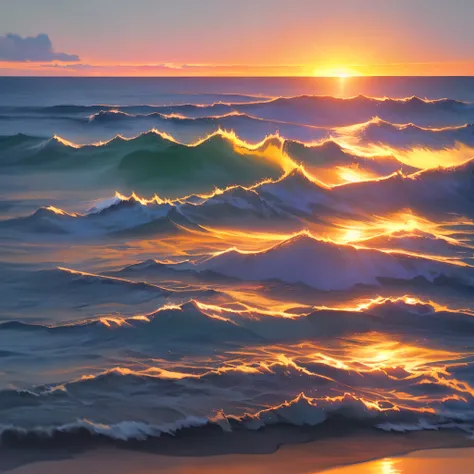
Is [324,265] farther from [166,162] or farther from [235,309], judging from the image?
[166,162]

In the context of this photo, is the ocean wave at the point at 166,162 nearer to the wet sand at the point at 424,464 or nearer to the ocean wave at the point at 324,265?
the ocean wave at the point at 324,265

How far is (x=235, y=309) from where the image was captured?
850 centimetres

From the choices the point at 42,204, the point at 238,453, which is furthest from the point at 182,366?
the point at 42,204

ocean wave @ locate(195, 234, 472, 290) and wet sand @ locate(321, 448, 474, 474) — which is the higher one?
ocean wave @ locate(195, 234, 472, 290)

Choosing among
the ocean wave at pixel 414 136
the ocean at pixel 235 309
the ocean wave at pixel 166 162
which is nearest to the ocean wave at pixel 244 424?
the ocean at pixel 235 309

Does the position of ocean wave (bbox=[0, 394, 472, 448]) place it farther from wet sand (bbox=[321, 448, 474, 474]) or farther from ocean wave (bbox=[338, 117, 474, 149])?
ocean wave (bbox=[338, 117, 474, 149])

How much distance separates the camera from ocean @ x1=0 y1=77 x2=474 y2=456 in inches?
237

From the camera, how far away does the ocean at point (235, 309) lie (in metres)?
6.03

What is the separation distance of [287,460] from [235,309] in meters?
3.20

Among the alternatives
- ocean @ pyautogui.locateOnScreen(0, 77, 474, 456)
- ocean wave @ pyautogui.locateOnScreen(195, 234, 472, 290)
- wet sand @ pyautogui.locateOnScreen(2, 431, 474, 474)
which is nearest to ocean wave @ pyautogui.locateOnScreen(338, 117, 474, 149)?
ocean @ pyautogui.locateOnScreen(0, 77, 474, 456)

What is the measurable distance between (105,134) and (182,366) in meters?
27.1

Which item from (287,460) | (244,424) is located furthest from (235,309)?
(287,460)

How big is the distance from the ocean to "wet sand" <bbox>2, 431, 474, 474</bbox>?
0.24 meters

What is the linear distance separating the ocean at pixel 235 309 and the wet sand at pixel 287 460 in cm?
24
